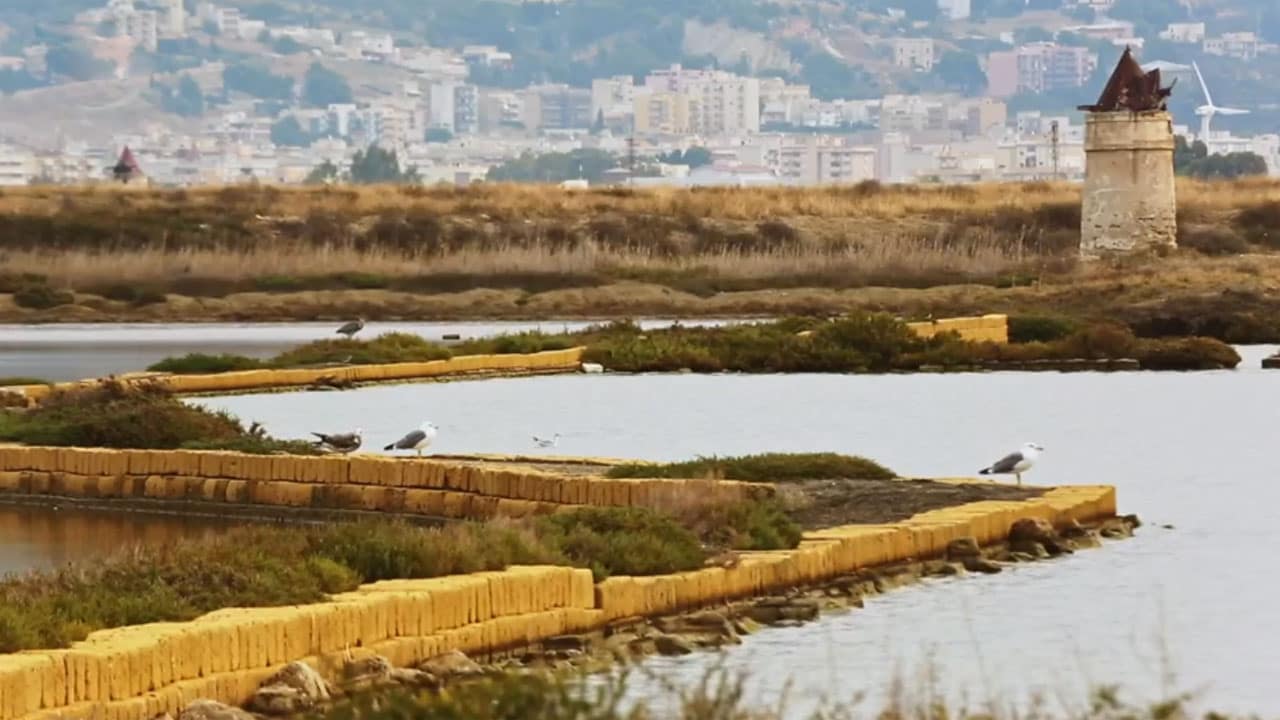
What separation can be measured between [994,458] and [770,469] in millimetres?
5712

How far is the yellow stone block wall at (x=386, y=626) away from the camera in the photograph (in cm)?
986

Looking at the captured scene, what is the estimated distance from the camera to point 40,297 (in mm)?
50062

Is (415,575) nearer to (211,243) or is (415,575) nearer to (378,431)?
(378,431)

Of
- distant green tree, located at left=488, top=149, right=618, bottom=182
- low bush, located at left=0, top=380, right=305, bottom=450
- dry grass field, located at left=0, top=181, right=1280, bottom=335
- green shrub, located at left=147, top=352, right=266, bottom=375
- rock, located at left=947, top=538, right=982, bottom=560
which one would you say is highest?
rock, located at left=947, top=538, right=982, bottom=560

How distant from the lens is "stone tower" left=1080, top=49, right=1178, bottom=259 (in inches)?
1775

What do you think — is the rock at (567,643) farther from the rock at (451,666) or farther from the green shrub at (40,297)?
the green shrub at (40,297)

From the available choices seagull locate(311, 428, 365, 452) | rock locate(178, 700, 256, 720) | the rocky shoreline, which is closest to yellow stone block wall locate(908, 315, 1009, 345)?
seagull locate(311, 428, 365, 452)

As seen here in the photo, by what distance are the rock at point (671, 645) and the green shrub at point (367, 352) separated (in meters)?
18.8

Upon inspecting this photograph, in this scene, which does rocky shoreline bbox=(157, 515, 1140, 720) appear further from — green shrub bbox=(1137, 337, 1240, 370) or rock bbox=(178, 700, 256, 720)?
green shrub bbox=(1137, 337, 1240, 370)

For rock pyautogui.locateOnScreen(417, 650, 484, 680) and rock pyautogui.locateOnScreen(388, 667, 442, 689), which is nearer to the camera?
rock pyautogui.locateOnScreen(388, 667, 442, 689)

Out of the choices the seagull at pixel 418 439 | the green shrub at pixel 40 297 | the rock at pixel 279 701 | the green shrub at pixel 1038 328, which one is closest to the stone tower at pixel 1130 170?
the green shrub at pixel 1038 328

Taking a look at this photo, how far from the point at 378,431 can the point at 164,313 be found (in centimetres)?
2427

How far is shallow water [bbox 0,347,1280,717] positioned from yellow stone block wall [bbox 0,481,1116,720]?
0.53m

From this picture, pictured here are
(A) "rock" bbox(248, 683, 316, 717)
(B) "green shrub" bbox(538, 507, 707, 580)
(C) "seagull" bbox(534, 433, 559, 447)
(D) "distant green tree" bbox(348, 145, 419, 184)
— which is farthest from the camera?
(D) "distant green tree" bbox(348, 145, 419, 184)
